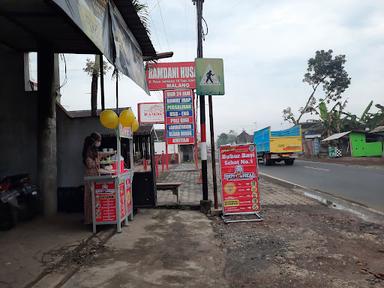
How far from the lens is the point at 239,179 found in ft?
24.4

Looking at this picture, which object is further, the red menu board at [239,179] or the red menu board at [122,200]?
the red menu board at [239,179]

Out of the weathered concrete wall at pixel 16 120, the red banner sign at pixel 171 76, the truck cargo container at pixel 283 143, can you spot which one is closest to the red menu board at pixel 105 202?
the weathered concrete wall at pixel 16 120

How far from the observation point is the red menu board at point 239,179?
24.2 ft

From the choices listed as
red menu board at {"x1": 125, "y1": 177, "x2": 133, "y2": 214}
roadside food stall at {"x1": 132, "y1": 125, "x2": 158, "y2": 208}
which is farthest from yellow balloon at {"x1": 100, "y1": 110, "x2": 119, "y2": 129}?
roadside food stall at {"x1": 132, "y1": 125, "x2": 158, "y2": 208}

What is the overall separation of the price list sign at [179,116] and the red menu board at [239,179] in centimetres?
618

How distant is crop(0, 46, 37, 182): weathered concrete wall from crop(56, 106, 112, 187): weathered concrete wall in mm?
530

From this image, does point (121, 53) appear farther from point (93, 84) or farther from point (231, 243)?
point (93, 84)

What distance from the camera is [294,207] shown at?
27.7 ft

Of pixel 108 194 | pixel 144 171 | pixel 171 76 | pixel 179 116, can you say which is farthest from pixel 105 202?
pixel 171 76

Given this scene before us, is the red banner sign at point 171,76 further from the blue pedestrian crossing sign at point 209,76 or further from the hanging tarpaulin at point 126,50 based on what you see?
the hanging tarpaulin at point 126,50

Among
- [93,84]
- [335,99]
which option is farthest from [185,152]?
[93,84]

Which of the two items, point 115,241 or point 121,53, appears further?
point 115,241

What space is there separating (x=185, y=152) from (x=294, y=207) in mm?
38035

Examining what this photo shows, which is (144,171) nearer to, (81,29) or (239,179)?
(239,179)
